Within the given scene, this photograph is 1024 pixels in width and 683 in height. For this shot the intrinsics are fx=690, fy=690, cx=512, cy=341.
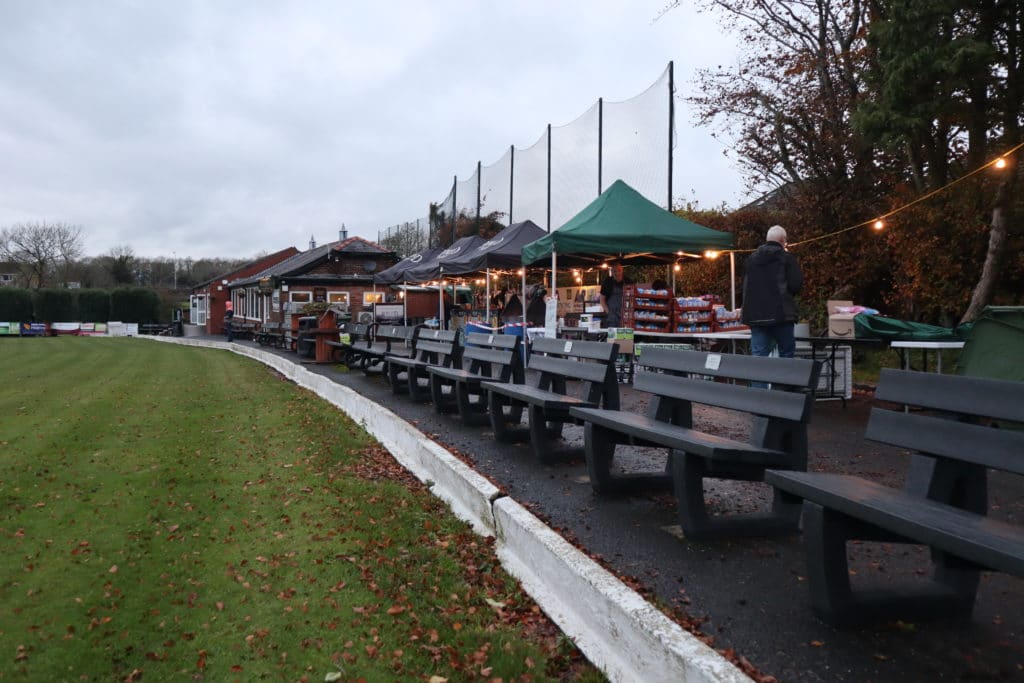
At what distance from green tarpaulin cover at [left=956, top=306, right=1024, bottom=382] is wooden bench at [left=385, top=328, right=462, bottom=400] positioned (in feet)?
16.5

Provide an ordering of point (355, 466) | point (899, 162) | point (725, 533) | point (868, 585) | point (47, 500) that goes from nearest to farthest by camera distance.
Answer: point (868, 585), point (725, 533), point (47, 500), point (355, 466), point (899, 162)

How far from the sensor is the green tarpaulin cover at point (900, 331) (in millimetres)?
6949

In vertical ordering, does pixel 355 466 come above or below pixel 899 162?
below

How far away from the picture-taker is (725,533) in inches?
134

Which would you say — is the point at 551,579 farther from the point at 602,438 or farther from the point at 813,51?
the point at 813,51

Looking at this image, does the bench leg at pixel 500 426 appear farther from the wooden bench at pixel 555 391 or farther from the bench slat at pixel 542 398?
the bench slat at pixel 542 398

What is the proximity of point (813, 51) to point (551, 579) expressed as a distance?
17115mm

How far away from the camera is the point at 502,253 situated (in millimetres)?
12922

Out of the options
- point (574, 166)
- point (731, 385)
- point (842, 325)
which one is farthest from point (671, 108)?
point (731, 385)

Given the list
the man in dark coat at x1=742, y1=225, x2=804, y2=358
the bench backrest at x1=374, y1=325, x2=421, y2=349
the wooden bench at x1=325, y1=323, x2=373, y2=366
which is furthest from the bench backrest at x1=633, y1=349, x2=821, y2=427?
the wooden bench at x1=325, y1=323, x2=373, y2=366

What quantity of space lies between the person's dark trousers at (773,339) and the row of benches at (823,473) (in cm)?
274

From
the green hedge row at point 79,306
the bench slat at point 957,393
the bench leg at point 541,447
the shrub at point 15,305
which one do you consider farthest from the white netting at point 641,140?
the shrub at point 15,305

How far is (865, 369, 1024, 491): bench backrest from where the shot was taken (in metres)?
2.21

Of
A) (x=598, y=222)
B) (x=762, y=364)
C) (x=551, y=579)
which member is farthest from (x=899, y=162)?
(x=551, y=579)
